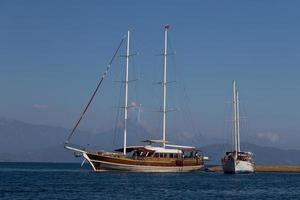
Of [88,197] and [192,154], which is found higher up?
[192,154]

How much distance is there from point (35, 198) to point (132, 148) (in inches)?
2332

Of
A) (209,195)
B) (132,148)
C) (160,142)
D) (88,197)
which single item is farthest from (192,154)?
(88,197)

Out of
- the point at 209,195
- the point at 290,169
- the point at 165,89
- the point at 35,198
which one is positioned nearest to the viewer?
the point at 35,198

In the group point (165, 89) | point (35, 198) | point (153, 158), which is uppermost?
point (165, 89)

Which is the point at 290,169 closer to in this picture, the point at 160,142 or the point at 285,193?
the point at 160,142

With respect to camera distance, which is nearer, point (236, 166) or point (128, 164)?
point (128, 164)

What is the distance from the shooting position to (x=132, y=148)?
125 meters

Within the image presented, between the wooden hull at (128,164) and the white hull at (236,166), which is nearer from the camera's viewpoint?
the wooden hull at (128,164)

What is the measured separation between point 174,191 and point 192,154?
198 ft

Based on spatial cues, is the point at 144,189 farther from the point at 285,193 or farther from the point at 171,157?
the point at 171,157

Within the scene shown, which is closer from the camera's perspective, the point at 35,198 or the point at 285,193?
the point at 35,198

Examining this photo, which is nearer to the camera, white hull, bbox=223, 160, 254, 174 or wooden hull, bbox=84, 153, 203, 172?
wooden hull, bbox=84, 153, 203, 172

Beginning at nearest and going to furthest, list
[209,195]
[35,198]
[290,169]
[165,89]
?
[35,198], [209,195], [165,89], [290,169]

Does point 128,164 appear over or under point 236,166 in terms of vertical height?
under
